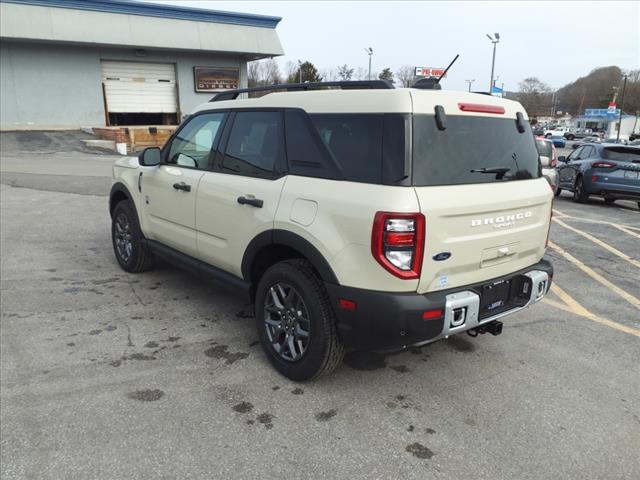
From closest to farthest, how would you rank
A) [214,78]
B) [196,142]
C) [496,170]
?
[496,170] < [196,142] < [214,78]

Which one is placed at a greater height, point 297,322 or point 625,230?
point 297,322

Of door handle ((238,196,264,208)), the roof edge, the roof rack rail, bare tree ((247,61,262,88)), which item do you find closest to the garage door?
the roof edge

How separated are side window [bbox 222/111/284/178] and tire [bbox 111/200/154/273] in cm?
187

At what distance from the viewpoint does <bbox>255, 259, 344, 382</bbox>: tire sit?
3061 mm

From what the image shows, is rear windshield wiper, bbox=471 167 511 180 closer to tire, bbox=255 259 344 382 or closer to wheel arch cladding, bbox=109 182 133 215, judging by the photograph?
tire, bbox=255 259 344 382

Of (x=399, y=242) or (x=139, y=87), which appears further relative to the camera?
(x=139, y=87)

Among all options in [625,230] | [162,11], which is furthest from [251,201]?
[162,11]

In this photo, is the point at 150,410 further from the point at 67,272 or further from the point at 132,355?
the point at 67,272

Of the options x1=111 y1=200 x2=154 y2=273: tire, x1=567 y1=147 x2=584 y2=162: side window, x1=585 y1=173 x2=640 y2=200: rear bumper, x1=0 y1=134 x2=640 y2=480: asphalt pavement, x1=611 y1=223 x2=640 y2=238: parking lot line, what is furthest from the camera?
x1=567 y1=147 x2=584 y2=162: side window

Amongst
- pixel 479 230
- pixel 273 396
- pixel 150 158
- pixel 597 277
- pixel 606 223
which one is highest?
pixel 150 158

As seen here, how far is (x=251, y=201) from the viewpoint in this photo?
3.41 metres

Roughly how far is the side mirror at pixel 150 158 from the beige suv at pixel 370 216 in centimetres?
88

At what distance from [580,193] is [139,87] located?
19474 mm

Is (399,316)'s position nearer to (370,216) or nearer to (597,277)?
A: (370,216)
